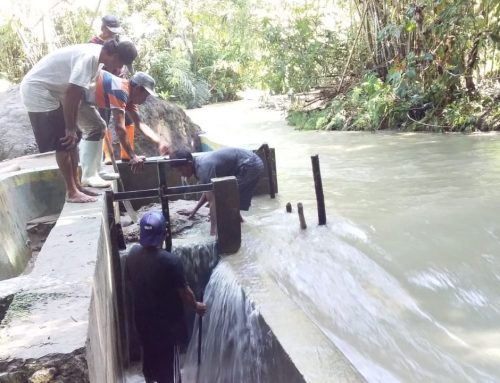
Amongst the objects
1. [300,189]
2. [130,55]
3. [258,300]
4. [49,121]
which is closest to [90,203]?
[49,121]

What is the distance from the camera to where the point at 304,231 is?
19.1ft

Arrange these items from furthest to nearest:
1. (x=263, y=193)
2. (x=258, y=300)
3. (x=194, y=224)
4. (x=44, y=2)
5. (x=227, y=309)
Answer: (x=44, y=2)
(x=263, y=193)
(x=194, y=224)
(x=227, y=309)
(x=258, y=300)

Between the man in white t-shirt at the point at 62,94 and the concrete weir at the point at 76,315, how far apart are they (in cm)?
47

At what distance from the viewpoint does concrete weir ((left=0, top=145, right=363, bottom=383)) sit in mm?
1774

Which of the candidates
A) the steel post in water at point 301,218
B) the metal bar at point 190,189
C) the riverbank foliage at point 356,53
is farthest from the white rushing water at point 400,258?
the riverbank foliage at point 356,53

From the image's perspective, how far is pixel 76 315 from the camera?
2070 millimetres

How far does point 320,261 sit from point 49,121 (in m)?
2.70

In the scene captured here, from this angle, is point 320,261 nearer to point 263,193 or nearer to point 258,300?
point 258,300

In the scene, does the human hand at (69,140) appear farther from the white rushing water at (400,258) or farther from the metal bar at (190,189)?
the white rushing water at (400,258)

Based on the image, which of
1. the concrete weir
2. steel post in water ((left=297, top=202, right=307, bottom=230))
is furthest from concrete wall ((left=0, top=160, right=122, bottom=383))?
steel post in water ((left=297, top=202, right=307, bottom=230))

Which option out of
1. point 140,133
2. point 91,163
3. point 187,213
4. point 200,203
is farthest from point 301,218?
point 140,133

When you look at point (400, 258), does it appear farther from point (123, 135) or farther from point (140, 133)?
point (140, 133)

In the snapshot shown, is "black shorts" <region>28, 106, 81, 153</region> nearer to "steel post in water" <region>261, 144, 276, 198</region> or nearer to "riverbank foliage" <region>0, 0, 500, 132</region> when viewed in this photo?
"steel post in water" <region>261, 144, 276, 198</region>

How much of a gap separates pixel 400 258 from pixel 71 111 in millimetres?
3219
